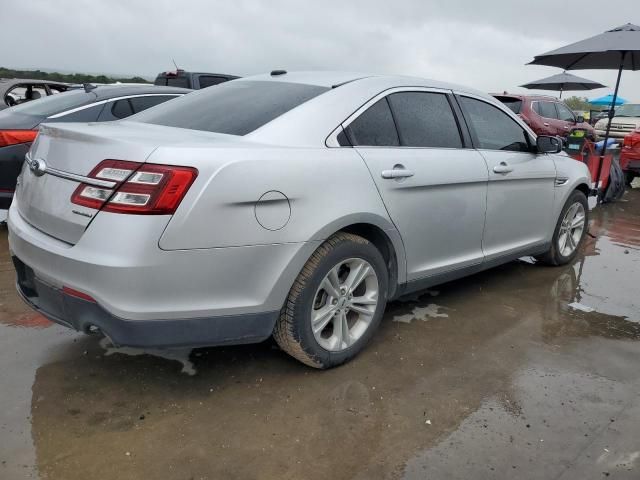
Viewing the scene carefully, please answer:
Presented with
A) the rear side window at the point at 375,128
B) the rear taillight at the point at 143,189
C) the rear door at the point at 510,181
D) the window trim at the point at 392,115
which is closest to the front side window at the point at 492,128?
the rear door at the point at 510,181

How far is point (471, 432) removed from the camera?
8.13ft

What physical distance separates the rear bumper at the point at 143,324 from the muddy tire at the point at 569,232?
3214 millimetres

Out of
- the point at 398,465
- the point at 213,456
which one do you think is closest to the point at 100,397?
the point at 213,456

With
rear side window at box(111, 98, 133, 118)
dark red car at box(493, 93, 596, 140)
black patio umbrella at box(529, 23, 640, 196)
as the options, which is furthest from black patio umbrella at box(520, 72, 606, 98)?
rear side window at box(111, 98, 133, 118)

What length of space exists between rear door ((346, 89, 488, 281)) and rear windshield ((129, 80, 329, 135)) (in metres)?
0.40

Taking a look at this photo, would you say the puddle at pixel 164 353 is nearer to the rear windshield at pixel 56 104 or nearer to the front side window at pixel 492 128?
the front side window at pixel 492 128

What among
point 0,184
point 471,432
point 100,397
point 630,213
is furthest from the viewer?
point 630,213

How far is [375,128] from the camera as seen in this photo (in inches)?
122

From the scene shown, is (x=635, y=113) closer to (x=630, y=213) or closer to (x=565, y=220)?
(x=630, y=213)

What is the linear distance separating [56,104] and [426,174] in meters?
3.94

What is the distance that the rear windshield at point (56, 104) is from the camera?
525 centimetres

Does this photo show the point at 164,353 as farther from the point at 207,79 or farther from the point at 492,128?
the point at 207,79

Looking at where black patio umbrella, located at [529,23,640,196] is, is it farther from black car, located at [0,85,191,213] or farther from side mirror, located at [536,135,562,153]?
black car, located at [0,85,191,213]

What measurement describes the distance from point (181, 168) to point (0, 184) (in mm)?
3403
